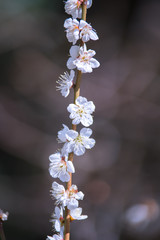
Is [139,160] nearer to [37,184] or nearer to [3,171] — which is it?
[37,184]

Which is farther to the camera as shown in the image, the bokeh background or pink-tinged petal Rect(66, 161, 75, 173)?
the bokeh background

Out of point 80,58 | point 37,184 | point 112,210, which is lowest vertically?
point 80,58

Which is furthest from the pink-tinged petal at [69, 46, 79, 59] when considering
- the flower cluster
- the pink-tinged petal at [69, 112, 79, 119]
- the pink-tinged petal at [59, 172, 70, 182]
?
the pink-tinged petal at [59, 172, 70, 182]

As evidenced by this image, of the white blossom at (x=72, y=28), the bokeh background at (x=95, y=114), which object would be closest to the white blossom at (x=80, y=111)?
the white blossom at (x=72, y=28)

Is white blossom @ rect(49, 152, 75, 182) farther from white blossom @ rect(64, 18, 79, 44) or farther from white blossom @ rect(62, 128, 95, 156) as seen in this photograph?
white blossom @ rect(64, 18, 79, 44)

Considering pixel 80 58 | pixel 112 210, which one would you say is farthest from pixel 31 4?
pixel 80 58

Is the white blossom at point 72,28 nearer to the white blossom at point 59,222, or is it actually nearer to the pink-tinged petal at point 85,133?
the pink-tinged petal at point 85,133

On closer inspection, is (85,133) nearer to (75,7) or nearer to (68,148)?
(68,148)
